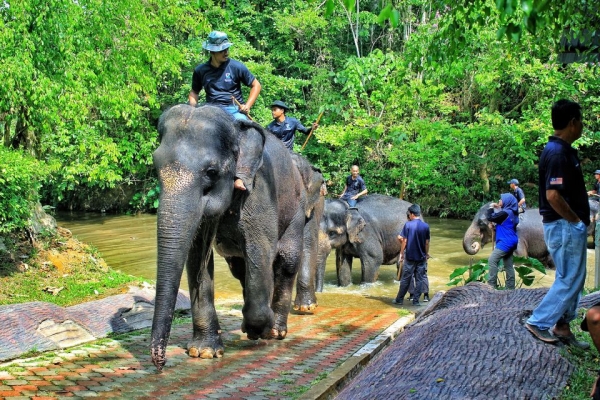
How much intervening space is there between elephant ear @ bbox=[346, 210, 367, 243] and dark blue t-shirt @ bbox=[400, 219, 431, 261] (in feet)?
7.95

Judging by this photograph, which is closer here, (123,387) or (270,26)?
(123,387)

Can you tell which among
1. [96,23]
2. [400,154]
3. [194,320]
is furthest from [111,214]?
[194,320]

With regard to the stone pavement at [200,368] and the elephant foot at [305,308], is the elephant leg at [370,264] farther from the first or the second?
the stone pavement at [200,368]

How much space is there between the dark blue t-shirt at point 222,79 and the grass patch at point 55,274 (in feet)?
14.2

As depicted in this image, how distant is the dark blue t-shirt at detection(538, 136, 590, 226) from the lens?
16.5 feet

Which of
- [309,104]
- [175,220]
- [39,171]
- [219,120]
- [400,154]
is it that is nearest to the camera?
[175,220]

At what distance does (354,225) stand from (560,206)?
9.27m

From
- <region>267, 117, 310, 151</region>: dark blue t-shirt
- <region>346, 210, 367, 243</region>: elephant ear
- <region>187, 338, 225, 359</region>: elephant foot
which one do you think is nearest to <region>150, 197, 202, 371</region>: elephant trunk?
<region>187, 338, 225, 359</region>: elephant foot

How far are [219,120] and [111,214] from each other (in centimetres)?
2764

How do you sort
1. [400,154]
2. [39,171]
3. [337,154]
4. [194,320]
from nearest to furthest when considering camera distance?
[194,320]
[39,171]
[400,154]
[337,154]

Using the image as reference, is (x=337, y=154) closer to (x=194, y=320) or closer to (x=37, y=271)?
(x=37, y=271)

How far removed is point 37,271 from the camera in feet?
39.9

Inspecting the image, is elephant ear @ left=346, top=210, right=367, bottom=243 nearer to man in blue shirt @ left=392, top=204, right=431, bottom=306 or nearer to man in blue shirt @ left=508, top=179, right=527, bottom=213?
man in blue shirt @ left=392, top=204, right=431, bottom=306

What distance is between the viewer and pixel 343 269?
1464 centimetres
